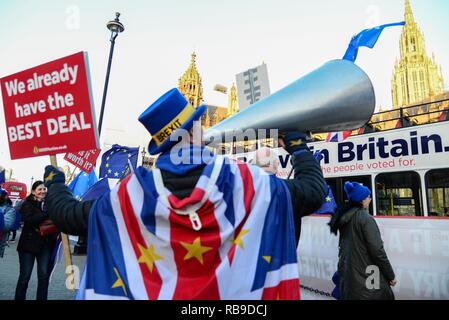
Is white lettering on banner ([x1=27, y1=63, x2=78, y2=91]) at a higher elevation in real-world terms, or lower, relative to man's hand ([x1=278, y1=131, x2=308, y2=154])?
higher

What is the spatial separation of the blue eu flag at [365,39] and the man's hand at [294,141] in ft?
2.55

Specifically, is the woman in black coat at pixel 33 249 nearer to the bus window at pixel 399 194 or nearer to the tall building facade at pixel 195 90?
the bus window at pixel 399 194

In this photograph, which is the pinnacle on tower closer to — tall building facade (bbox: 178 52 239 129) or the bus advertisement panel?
tall building facade (bbox: 178 52 239 129)

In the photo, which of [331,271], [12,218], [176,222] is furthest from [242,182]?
[12,218]

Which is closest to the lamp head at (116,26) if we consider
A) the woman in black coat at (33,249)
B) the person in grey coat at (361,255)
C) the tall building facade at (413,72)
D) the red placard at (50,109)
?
the woman in black coat at (33,249)

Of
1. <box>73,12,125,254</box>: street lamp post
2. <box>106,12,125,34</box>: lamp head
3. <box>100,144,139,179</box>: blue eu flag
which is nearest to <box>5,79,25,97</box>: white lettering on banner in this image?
<box>100,144,139,179</box>: blue eu flag

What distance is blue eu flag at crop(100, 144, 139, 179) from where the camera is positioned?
8828 mm

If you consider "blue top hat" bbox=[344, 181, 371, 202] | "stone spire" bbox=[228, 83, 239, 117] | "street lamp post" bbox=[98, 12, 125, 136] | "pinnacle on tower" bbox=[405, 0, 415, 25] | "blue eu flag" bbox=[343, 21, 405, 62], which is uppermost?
"pinnacle on tower" bbox=[405, 0, 415, 25]

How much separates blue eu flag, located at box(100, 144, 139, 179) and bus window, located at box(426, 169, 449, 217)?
6.98 m

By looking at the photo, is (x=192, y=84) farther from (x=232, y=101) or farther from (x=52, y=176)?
(x=52, y=176)

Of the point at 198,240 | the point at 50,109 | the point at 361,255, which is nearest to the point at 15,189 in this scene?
the point at 50,109

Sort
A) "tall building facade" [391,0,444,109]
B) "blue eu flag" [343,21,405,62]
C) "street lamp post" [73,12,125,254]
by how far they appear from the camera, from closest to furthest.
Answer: "blue eu flag" [343,21,405,62] < "street lamp post" [73,12,125,254] < "tall building facade" [391,0,444,109]

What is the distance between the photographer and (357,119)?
179 cm

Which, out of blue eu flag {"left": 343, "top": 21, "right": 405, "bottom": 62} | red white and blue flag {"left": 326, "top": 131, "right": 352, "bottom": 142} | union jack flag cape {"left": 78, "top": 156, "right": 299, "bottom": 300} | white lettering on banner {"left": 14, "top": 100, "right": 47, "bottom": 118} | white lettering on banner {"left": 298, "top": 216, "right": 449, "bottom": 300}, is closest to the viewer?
union jack flag cape {"left": 78, "top": 156, "right": 299, "bottom": 300}
